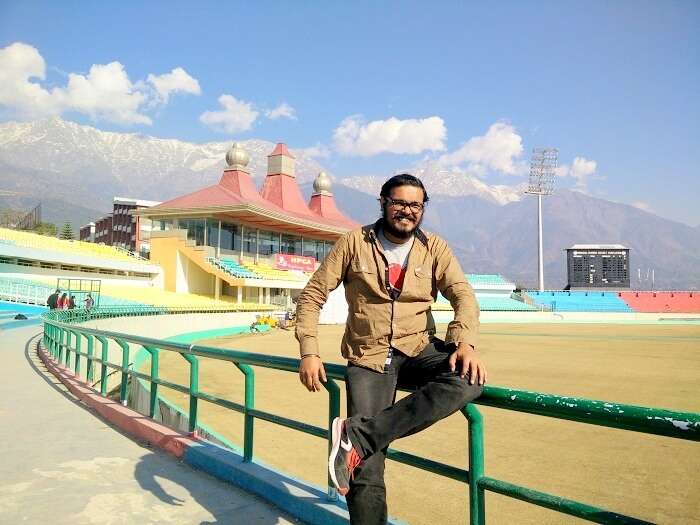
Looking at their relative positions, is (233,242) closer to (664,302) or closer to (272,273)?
(272,273)

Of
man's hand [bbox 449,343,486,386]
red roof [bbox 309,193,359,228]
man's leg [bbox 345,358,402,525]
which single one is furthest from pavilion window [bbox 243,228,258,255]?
man's hand [bbox 449,343,486,386]

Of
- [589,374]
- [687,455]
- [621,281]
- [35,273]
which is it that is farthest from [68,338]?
[621,281]

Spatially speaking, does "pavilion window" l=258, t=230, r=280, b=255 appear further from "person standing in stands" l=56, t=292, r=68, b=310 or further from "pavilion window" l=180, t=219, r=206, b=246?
"person standing in stands" l=56, t=292, r=68, b=310

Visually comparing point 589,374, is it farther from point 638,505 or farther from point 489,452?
point 638,505

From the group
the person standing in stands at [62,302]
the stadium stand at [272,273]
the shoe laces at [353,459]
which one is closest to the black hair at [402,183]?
the shoe laces at [353,459]

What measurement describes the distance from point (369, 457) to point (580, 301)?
199 ft

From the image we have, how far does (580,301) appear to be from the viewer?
58.1 meters

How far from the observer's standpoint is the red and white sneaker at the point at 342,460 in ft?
7.82

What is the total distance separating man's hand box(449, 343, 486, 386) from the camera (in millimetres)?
2312

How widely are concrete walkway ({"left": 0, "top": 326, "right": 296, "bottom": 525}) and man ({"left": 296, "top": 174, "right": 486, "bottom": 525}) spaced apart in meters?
1.14

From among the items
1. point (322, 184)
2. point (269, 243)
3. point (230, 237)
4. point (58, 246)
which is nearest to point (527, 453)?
point (230, 237)

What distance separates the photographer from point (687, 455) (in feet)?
21.6

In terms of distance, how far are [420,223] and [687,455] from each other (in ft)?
18.9

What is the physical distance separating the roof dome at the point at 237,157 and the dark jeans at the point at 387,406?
4027 centimetres
